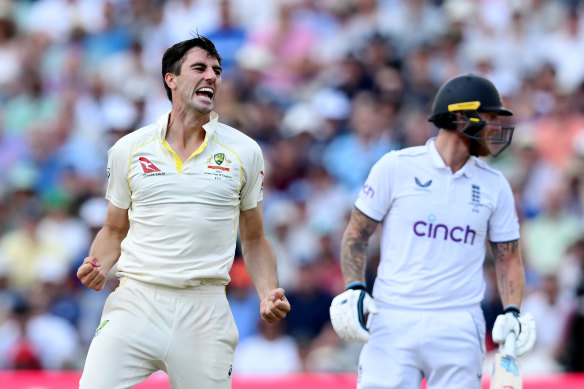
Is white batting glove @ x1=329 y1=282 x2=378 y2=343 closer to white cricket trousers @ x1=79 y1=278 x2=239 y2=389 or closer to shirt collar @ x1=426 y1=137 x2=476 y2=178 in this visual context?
white cricket trousers @ x1=79 y1=278 x2=239 y2=389

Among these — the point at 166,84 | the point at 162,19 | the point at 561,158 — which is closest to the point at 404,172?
the point at 166,84

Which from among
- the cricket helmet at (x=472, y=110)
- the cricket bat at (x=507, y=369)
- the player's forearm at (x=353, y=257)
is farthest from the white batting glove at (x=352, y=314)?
the cricket helmet at (x=472, y=110)

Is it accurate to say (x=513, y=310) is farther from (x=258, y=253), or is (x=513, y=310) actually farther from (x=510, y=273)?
(x=258, y=253)

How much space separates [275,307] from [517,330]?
53.0 inches

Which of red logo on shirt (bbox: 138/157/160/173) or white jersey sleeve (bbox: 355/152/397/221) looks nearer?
red logo on shirt (bbox: 138/157/160/173)

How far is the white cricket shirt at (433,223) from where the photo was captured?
521cm

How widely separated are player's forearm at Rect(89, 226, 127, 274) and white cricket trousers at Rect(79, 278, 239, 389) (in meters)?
0.21

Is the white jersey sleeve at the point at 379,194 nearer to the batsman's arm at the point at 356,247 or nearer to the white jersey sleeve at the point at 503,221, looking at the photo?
the batsman's arm at the point at 356,247

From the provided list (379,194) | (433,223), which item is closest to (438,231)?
(433,223)

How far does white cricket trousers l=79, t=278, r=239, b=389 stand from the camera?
15.6 feet

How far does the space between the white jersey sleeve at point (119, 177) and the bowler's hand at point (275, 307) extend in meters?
0.89

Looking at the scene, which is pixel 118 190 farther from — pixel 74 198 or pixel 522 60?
pixel 522 60

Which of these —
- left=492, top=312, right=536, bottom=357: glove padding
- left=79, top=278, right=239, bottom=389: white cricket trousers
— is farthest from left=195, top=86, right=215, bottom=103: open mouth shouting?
left=492, top=312, right=536, bottom=357: glove padding

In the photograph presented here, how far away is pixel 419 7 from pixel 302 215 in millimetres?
3286
